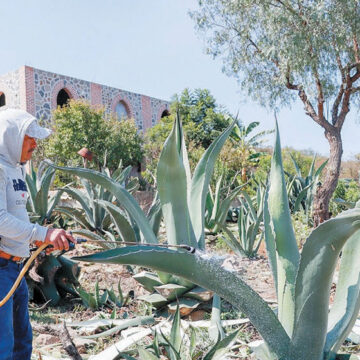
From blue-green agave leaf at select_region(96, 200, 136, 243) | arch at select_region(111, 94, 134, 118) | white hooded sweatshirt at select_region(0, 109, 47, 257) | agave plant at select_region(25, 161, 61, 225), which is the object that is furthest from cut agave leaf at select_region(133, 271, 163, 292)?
arch at select_region(111, 94, 134, 118)

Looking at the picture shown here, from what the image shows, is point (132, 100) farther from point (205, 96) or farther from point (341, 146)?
point (341, 146)

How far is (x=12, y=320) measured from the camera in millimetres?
1752

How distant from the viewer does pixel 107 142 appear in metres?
14.4

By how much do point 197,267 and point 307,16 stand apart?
8156 mm

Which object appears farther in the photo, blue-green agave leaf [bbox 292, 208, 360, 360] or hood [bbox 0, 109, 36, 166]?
hood [bbox 0, 109, 36, 166]

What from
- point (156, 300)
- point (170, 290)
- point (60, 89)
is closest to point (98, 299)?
point (156, 300)

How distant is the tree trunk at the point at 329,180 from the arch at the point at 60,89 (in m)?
11.0

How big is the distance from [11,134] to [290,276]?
4.04ft

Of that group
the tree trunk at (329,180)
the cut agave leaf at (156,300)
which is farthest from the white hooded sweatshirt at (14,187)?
the tree trunk at (329,180)

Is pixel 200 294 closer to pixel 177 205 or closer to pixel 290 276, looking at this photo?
pixel 177 205

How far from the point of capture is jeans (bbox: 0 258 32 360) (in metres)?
1.64

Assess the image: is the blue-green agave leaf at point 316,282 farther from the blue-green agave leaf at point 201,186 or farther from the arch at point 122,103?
the arch at point 122,103

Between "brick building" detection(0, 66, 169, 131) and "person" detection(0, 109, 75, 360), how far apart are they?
1408 centimetres

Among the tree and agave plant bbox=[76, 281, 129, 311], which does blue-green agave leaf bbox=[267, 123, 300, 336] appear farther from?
the tree
